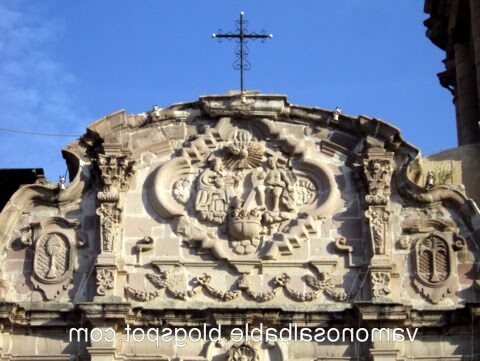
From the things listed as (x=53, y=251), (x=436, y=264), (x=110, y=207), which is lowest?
(x=436, y=264)

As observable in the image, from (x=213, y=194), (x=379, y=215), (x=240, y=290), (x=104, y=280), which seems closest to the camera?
(x=104, y=280)

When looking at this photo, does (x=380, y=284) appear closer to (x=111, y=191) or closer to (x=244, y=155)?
(x=244, y=155)

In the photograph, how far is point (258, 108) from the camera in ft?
85.8

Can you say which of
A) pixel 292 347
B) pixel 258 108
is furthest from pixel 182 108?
pixel 292 347

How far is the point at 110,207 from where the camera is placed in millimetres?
25188

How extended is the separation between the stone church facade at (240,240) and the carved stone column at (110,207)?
0.08ft

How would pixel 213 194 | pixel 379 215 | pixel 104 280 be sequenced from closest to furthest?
pixel 104 280 < pixel 379 215 < pixel 213 194

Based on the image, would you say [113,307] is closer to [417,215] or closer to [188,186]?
[188,186]

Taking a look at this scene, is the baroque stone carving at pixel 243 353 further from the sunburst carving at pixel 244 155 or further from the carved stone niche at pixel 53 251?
the sunburst carving at pixel 244 155

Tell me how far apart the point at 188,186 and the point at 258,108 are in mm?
1899

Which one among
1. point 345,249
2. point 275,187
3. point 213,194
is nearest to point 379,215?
point 345,249

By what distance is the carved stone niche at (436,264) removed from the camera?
81.1 ft

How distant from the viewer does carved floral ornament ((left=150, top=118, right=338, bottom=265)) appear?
25.1 m

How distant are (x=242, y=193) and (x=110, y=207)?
2302mm
